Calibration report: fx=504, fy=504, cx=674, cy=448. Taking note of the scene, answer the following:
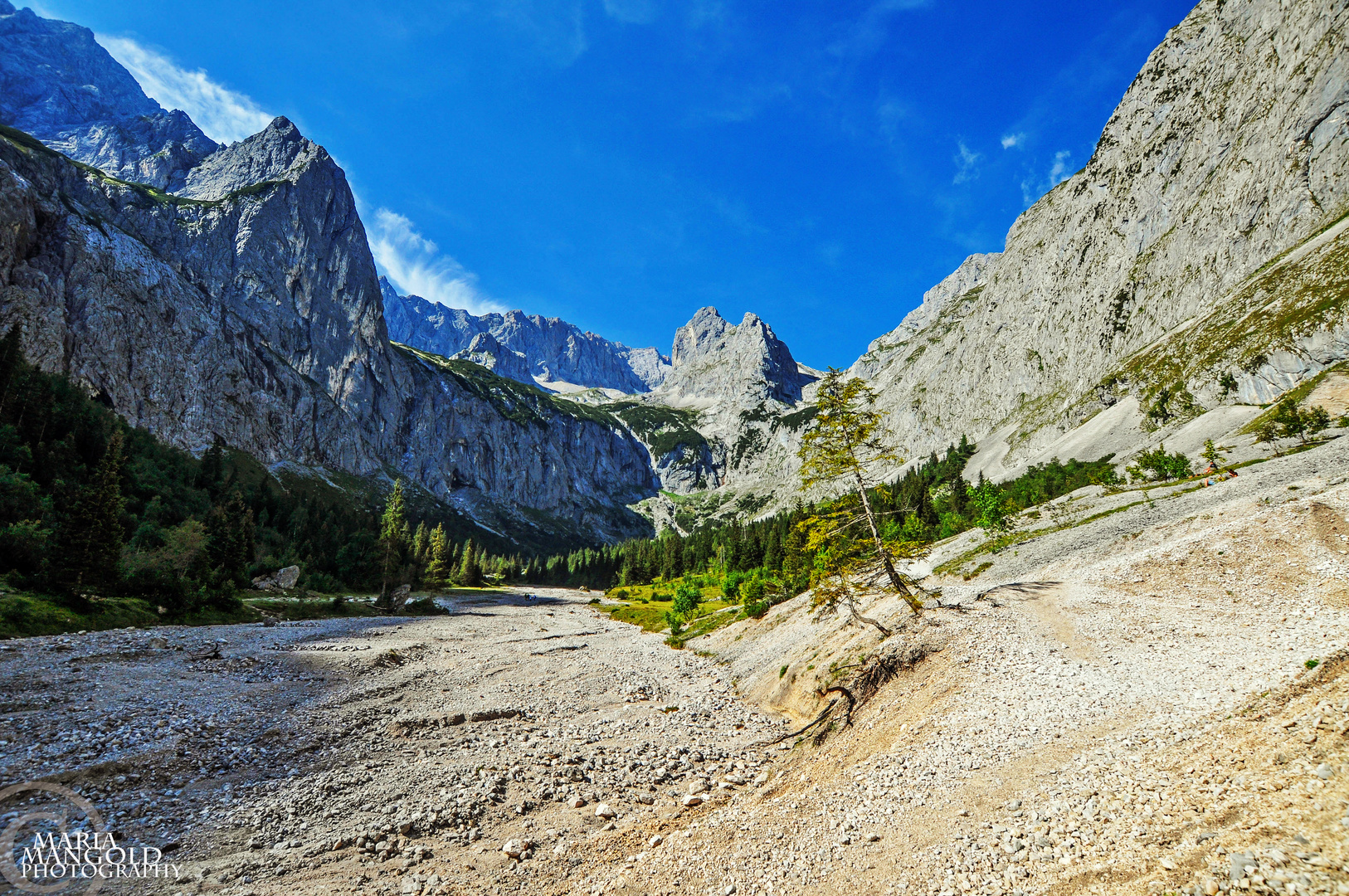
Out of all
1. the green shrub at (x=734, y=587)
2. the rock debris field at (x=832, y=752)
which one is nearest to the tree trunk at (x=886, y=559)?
the rock debris field at (x=832, y=752)

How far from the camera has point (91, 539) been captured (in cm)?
3538

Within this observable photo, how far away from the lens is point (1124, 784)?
9.44 meters

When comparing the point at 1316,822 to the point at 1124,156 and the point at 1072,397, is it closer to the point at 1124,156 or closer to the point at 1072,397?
the point at 1072,397

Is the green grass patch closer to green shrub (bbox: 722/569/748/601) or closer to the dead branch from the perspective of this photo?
the dead branch

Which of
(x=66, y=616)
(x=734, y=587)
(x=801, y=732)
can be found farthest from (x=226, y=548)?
(x=801, y=732)

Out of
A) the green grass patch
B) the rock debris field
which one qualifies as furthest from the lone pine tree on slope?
the green grass patch

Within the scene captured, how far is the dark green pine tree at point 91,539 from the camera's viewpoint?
3453 cm

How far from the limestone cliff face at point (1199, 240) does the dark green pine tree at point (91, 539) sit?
14237 cm

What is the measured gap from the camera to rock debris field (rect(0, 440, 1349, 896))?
8.49 meters

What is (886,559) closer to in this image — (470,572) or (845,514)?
(845,514)

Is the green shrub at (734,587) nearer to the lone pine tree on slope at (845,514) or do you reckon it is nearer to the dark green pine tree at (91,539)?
the lone pine tree on slope at (845,514)

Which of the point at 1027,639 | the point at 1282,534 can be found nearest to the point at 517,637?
the point at 1027,639

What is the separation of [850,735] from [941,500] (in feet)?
288

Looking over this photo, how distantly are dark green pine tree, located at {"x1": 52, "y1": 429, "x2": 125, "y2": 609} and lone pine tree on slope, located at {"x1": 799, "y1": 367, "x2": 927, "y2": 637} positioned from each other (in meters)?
48.3
